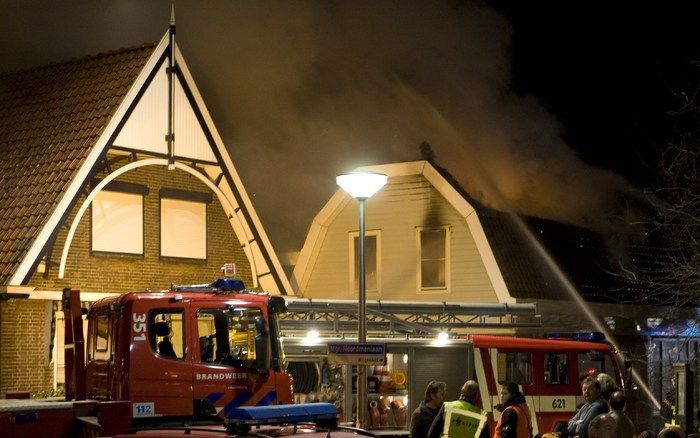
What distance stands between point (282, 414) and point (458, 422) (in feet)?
10.5

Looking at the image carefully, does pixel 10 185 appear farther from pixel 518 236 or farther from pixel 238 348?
pixel 518 236

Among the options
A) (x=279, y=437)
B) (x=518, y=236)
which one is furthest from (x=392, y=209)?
(x=279, y=437)

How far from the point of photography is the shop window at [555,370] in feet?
53.7

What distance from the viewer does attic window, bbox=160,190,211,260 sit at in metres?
19.5

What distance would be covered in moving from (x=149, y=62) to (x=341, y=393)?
6.95m

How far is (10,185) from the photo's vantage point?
1842 centimetres

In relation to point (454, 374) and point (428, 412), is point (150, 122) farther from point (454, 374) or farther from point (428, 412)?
point (428, 412)

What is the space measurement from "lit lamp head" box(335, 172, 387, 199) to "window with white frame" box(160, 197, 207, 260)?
7.34 metres

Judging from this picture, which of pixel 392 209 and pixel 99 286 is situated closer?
pixel 99 286

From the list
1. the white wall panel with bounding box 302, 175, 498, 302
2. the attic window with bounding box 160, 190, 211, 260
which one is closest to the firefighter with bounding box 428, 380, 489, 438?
the attic window with bounding box 160, 190, 211, 260

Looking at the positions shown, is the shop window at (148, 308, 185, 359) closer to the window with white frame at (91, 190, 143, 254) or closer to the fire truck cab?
the fire truck cab

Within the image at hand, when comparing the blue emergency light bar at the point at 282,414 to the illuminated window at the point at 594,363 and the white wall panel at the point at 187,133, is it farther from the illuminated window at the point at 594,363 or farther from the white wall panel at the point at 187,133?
the white wall panel at the point at 187,133

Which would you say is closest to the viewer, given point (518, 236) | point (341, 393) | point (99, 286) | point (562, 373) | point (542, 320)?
point (341, 393)

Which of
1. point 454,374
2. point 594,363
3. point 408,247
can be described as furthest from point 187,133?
point 594,363
